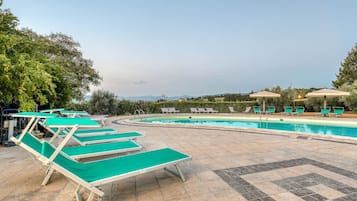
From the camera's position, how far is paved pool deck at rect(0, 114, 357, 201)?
98.5 inches

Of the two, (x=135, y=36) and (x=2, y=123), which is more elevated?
(x=135, y=36)

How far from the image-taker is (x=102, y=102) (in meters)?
16.4

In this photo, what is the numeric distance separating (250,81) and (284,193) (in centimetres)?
3086

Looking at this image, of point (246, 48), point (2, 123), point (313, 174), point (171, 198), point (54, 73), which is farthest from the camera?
point (246, 48)

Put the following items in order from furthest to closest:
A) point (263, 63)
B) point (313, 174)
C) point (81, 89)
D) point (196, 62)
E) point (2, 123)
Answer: point (263, 63)
point (196, 62)
point (81, 89)
point (2, 123)
point (313, 174)

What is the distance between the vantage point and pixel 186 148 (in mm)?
5109

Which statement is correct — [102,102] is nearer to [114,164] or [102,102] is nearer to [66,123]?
[114,164]

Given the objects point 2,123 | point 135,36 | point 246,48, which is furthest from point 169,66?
point 2,123

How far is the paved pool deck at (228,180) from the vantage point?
250 centimetres

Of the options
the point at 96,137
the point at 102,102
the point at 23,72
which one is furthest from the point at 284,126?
the point at 102,102

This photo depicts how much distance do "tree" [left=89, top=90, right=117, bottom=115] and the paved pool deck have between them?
474 inches

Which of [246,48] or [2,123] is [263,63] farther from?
[2,123]

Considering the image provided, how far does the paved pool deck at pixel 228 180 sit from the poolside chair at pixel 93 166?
0.29 meters

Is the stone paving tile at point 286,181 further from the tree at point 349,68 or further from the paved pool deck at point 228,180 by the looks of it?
the tree at point 349,68
